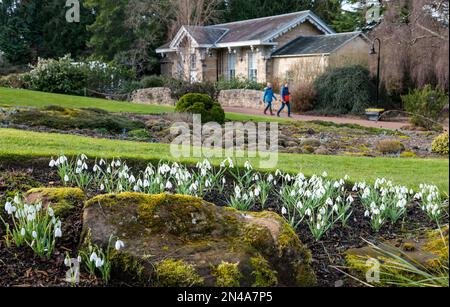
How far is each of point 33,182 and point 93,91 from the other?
25.5 meters

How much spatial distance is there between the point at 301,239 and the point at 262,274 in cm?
120

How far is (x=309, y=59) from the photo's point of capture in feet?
98.1

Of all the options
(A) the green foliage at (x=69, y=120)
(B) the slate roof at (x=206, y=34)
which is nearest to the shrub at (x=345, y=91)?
(B) the slate roof at (x=206, y=34)

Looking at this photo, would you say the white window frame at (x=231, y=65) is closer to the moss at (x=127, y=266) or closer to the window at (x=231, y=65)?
the window at (x=231, y=65)

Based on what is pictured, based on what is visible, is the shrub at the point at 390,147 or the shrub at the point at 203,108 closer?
the shrub at the point at 390,147

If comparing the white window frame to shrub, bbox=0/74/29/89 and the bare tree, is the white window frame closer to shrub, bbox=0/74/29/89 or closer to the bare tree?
the bare tree

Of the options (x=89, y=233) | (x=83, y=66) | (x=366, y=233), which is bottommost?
(x=366, y=233)

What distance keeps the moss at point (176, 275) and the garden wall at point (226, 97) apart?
79.5 ft

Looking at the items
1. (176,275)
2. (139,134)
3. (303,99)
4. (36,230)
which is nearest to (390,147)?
(139,134)

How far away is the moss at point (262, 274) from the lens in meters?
3.61

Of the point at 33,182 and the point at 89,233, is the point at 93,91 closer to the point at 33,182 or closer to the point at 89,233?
the point at 33,182

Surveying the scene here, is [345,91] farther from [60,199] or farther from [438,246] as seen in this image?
[60,199]

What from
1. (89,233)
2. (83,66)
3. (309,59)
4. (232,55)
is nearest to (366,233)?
(89,233)

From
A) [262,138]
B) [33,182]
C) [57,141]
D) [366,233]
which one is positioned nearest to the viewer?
[366,233]
